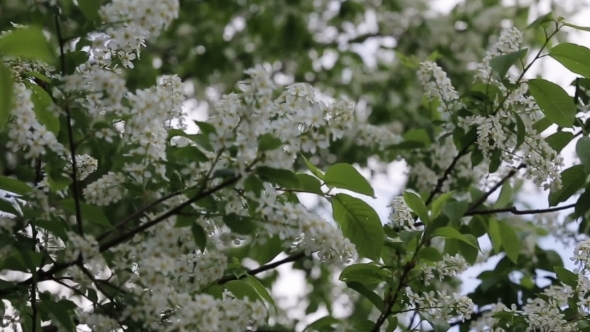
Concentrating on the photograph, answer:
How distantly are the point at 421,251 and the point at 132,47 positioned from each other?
995mm

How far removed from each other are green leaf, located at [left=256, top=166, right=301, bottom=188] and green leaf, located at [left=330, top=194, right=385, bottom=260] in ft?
1.16

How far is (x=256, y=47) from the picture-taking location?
25.7 feet

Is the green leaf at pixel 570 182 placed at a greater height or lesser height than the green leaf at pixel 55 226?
greater

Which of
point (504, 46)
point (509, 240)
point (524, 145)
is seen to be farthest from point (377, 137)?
point (524, 145)

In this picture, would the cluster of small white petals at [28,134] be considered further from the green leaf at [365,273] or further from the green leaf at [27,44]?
the green leaf at [365,273]

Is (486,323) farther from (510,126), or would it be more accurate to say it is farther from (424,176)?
(424,176)

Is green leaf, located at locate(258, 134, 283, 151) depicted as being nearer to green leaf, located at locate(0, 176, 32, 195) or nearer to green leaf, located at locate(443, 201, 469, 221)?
green leaf, located at locate(0, 176, 32, 195)

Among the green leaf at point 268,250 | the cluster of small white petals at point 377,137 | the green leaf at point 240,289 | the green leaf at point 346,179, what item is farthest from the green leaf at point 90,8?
the cluster of small white petals at point 377,137

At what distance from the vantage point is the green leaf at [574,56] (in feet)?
8.77

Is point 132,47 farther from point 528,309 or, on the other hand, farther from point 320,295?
point 320,295

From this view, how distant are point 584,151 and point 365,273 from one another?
2.65ft

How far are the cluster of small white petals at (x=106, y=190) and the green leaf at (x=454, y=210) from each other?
1.17 m

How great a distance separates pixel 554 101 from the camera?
8.75 ft

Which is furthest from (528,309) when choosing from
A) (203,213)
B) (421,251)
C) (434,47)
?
(434,47)
